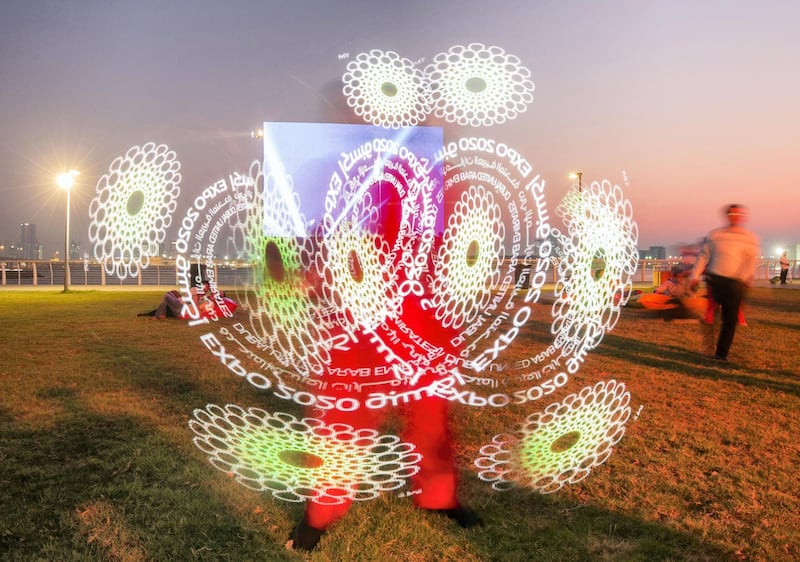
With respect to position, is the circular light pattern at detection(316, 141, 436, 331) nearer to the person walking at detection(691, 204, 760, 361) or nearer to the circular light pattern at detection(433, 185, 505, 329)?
the circular light pattern at detection(433, 185, 505, 329)

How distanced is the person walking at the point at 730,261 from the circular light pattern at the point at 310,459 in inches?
222

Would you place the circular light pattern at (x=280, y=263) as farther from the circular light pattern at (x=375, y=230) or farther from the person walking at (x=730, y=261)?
the person walking at (x=730, y=261)

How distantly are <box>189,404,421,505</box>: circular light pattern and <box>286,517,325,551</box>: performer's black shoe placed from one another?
0.49ft

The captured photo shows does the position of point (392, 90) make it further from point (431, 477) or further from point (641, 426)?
point (641, 426)

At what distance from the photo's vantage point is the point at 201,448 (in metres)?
4.79

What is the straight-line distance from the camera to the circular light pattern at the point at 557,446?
4.27 meters

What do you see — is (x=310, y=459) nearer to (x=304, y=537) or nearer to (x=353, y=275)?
(x=304, y=537)

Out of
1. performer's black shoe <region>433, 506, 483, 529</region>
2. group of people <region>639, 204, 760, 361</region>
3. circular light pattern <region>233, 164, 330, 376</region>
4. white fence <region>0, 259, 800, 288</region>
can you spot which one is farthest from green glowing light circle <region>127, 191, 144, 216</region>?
white fence <region>0, 259, 800, 288</region>

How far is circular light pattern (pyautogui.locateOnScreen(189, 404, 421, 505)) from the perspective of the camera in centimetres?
382

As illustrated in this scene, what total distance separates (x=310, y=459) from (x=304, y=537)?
3.84 feet

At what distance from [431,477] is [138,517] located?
5.79 feet

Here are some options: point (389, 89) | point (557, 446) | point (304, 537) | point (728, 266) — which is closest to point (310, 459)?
point (304, 537)

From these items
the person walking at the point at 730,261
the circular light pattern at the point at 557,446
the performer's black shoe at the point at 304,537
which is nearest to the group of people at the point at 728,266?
the person walking at the point at 730,261

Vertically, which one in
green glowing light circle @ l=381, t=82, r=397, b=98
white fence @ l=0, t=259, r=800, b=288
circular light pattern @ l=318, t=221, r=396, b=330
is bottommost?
white fence @ l=0, t=259, r=800, b=288
